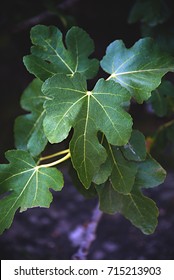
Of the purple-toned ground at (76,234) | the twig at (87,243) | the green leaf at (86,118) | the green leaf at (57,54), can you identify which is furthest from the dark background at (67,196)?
the green leaf at (86,118)

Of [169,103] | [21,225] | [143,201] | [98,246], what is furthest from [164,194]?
[143,201]

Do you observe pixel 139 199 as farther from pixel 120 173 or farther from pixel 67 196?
pixel 67 196

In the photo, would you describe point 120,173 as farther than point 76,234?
No

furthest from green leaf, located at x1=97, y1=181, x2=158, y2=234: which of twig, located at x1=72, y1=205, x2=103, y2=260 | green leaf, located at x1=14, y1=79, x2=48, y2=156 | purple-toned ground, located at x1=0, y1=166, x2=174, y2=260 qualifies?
purple-toned ground, located at x1=0, y1=166, x2=174, y2=260

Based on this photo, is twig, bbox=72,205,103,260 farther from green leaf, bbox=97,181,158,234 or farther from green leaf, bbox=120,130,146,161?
green leaf, bbox=120,130,146,161

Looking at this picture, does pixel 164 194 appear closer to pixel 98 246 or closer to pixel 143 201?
pixel 98 246

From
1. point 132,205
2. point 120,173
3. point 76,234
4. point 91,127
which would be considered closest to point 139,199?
point 132,205
